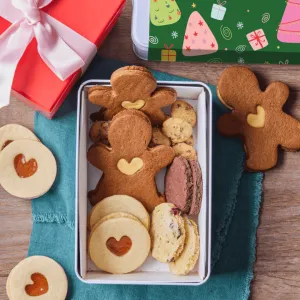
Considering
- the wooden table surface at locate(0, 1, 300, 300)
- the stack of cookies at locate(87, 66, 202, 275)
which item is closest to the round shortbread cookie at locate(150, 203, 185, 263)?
the stack of cookies at locate(87, 66, 202, 275)

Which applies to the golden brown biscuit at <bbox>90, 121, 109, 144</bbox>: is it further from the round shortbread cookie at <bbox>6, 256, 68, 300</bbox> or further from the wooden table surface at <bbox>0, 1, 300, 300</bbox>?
the round shortbread cookie at <bbox>6, 256, 68, 300</bbox>

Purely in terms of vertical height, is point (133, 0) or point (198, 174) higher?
point (133, 0)

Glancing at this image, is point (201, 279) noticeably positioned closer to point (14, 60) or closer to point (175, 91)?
point (175, 91)

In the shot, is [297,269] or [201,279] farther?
[297,269]

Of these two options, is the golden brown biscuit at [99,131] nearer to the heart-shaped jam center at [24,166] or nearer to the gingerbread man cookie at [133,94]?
the gingerbread man cookie at [133,94]

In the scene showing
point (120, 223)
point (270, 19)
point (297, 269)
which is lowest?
point (297, 269)

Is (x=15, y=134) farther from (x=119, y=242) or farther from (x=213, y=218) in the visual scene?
(x=213, y=218)

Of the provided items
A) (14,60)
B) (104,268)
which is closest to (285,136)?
(104,268)

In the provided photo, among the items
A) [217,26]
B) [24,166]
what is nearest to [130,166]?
[24,166]
